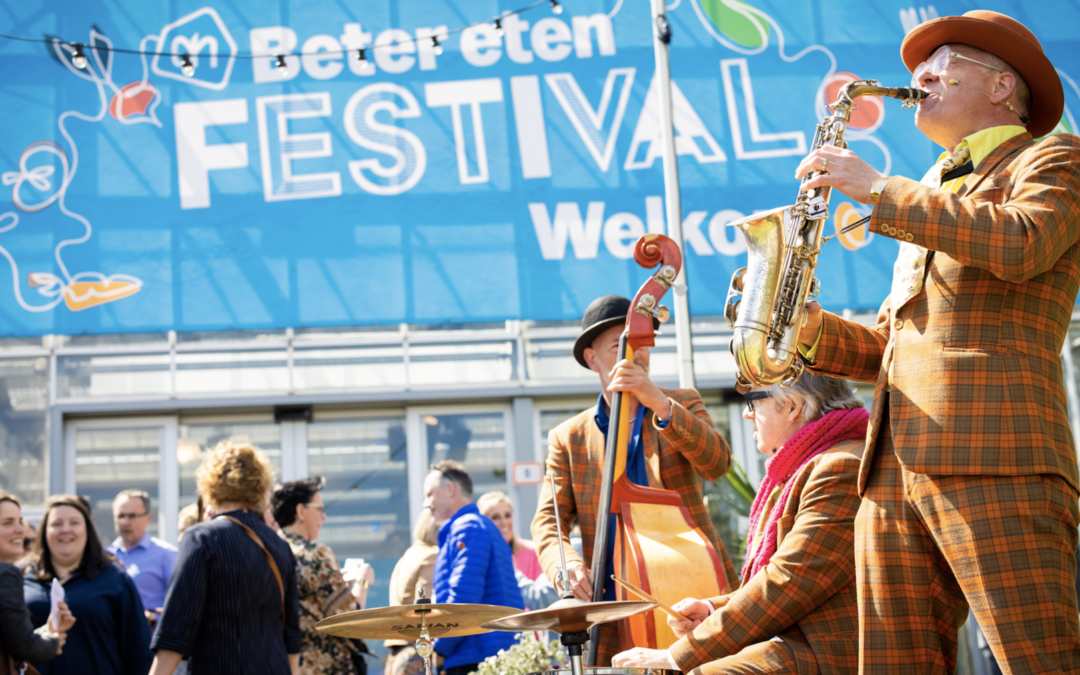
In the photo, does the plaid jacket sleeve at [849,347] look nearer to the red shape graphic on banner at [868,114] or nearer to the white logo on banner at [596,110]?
the white logo on banner at [596,110]

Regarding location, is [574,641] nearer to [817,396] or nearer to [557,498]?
[817,396]

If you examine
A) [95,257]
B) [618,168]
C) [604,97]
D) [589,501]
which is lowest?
[589,501]

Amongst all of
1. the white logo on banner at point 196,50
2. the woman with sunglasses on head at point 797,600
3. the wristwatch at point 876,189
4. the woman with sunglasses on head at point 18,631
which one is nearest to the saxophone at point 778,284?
the wristwatch at point 876,189

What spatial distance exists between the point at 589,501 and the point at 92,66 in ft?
15.2

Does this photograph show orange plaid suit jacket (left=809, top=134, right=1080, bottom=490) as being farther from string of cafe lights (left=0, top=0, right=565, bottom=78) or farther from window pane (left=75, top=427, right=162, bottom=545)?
window pane (left=75, top=427, right=162, bottom=545)

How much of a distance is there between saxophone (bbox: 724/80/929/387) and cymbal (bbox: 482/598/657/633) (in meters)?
0.55

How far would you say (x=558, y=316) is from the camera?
20.4ft

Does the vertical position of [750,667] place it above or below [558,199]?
below

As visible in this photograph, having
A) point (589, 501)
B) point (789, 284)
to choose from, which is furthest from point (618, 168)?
point (789, 284)

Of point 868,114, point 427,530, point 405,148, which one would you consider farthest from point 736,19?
point 427,530

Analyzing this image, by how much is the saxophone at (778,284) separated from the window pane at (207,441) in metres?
6.70

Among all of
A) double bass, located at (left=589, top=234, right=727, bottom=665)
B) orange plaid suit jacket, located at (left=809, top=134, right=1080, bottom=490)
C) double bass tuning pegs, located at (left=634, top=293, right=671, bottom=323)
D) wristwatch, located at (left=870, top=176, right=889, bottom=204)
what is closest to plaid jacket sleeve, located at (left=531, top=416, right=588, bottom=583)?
double bass, located at (left=589, top=234, right=727, bottom=665)

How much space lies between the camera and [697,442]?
3111mm

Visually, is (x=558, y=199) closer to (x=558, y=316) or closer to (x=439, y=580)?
(x=558, y=316)
